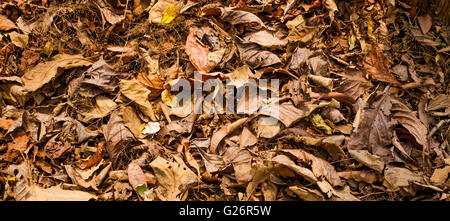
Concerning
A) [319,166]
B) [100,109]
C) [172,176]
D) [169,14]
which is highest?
[169,14]

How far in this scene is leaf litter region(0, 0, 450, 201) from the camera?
1.94 metres

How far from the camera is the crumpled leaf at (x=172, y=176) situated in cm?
193

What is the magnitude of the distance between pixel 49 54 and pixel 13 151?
0.78m

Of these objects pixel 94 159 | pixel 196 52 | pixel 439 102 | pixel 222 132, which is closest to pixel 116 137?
pixel 94 159

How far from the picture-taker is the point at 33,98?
2.28 m

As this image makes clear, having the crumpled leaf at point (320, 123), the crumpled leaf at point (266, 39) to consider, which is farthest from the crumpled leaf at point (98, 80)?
the crumpled leaf at point (320, 123)

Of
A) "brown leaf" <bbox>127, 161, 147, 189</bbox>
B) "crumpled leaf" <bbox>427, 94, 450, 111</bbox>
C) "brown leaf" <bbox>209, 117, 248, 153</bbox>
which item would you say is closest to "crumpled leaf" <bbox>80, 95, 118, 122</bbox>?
"brown leaf" <bbox>127, 161, 147, 189</bbox>

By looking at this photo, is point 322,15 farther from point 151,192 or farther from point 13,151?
point 13,151

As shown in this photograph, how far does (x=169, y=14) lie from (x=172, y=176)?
1.31 metres

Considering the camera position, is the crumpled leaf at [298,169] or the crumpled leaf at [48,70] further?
the crumpled leaf at [48,70]

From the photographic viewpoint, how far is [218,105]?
215 centimetres

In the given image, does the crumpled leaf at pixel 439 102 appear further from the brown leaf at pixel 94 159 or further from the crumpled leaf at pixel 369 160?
the brown leaf at pixel 94 159

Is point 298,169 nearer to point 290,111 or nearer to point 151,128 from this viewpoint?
point 290,111

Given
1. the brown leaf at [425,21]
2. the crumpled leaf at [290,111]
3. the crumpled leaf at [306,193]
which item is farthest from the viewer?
the brown leaf at [425,21]
